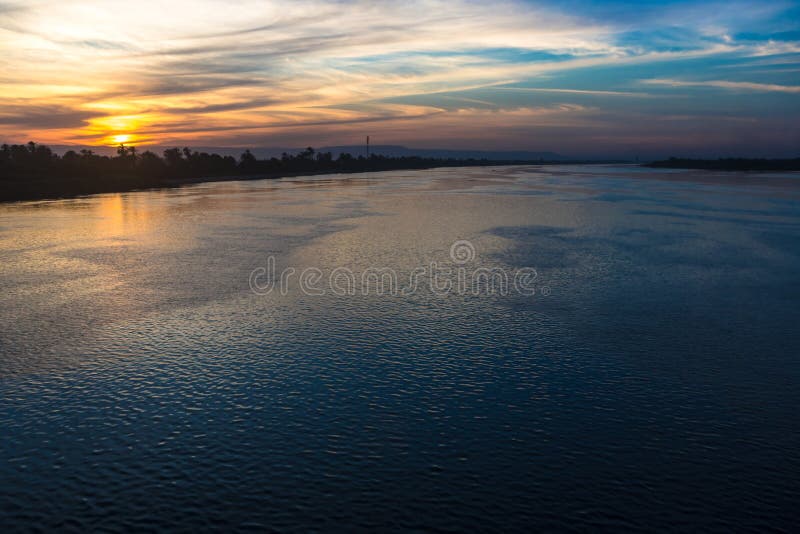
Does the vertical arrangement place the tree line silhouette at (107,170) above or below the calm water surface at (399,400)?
above

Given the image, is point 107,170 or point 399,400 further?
point 107,170

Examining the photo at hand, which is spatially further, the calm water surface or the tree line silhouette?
the tree line silhouette

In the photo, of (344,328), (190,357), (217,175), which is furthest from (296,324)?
(217,175)

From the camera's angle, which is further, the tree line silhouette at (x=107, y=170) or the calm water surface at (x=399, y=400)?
the tree line silhouette at (x=107, y=170)

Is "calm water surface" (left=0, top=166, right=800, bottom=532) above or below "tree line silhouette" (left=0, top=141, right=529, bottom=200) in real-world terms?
below

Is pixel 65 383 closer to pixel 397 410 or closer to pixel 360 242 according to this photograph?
pixel 397 410
